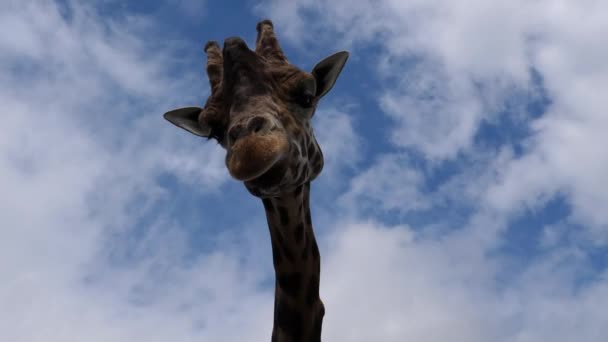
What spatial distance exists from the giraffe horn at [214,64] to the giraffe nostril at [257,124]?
54.6 inches

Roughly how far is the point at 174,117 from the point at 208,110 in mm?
1475

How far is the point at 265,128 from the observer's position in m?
5.04

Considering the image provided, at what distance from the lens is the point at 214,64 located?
275 inches

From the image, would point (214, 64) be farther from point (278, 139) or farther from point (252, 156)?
point (252, 156)

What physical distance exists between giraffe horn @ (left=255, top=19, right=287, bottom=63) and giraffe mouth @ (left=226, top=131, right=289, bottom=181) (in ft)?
6.61

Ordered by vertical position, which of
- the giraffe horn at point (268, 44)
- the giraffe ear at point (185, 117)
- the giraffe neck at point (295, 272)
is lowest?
the giraffe neck at point (295, 272)

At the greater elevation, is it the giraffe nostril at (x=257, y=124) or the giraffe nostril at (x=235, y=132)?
the giraffe nostril at (x=257, y=124)

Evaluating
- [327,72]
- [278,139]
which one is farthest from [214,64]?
[278,139]

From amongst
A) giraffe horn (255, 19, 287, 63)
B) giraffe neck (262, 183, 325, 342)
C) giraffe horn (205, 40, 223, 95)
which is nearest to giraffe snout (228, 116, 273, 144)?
giraffe horn (205, 40, 223, 95)

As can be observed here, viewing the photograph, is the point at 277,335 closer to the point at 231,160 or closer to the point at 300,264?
the point at 300,264

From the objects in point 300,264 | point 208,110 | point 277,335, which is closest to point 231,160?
point 208,110

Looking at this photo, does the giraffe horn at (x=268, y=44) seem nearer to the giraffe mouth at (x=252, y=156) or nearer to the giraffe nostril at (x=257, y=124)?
the giraffe nostril at (x=257, y=124)

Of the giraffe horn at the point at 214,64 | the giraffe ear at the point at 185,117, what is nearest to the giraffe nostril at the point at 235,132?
the giraffe horn at the point at 214,64

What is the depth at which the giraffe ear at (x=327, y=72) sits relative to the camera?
22.0 ft
